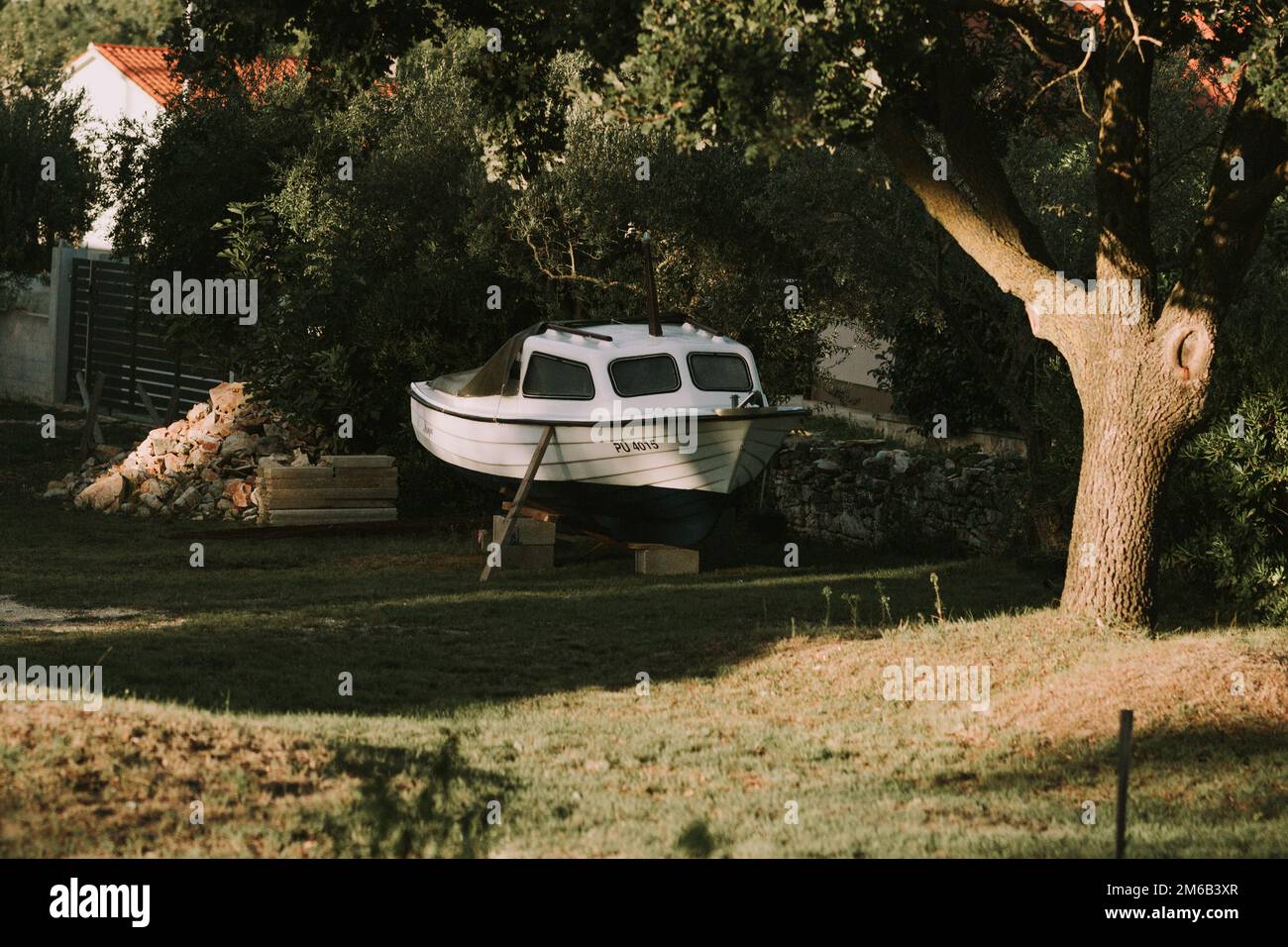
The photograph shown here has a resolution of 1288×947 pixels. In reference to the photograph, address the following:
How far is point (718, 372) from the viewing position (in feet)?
59.0

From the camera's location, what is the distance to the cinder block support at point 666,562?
688 inches

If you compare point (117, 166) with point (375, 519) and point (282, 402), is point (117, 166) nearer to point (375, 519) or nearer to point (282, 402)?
point (282, 402)

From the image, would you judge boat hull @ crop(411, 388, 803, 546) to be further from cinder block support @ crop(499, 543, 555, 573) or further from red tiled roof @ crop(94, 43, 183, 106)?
red tiled roof @ crop(94, 43, 183, 106)

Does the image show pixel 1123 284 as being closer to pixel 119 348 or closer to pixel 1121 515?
pixel 1121 515

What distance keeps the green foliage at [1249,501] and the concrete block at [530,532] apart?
6.91 meters

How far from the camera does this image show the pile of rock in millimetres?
21062

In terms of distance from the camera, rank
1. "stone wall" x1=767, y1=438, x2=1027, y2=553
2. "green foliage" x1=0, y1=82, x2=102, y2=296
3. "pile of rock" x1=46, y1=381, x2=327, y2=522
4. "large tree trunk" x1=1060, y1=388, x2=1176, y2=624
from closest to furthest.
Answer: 1. "large tree trunk" x1=1060, y1=388, x2=1176, y2=624
2. "stone wall" x1=767, y1=438, x2=1027, y2=553
3. "pile of rock" x1=46, y1=381, x2=327, y2=522
4. "green foliage" x1=0, y1=82, x2=102, y2=296

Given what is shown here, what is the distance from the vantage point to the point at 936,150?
17.5 metres

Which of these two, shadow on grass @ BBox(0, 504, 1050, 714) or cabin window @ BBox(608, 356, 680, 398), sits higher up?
cabin window @ BBox(608, 356, 680, 398)

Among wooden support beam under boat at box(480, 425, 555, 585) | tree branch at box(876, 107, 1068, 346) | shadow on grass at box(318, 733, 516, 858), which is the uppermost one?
tree branch at box(876, 107, 1068, 346)

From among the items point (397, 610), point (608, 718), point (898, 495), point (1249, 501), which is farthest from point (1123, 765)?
point (898, 495)

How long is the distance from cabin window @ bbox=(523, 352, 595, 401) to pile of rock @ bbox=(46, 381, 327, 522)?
4557mm

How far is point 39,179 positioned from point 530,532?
50.6 feet

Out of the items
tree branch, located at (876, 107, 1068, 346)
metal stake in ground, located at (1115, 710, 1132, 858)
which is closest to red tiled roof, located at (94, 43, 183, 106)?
tree branch, located at (876, 107, 1068, 346)
